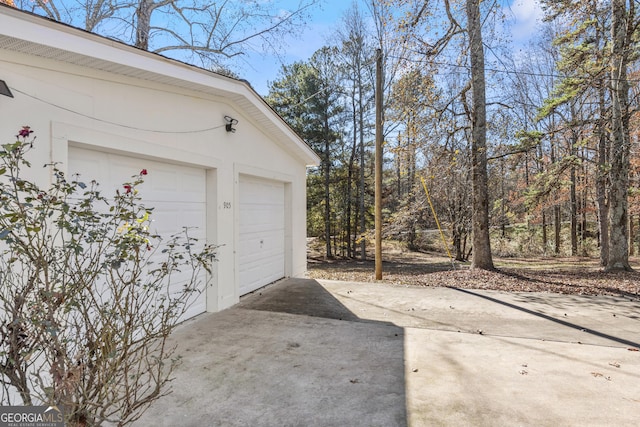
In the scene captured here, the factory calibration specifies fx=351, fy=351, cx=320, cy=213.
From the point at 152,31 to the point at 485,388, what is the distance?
10.7 m

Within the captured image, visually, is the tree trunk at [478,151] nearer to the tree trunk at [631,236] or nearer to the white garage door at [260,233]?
the white garage door at [260,233]

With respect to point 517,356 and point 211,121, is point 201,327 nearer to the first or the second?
point 211,121

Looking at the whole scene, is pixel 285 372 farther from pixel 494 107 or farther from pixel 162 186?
pixel 494 107

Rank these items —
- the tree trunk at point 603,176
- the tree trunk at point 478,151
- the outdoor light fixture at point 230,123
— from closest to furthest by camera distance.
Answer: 1. the outdoor light fixture at point 230,123
2. the tree trunk at point 478,151
3. the tree trunk at point 603,176

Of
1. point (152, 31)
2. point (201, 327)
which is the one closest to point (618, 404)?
point (201, 327)

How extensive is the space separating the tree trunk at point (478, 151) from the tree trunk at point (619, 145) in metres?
2.52

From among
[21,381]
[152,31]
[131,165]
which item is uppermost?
[152,31]

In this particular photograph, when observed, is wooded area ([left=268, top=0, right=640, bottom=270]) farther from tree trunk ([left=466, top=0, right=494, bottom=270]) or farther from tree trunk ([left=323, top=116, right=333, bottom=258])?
tree trunk ([left=323, top=116, right=333, bottom=258])

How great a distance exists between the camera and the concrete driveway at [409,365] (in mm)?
2508

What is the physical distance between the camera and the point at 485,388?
9.33 ft

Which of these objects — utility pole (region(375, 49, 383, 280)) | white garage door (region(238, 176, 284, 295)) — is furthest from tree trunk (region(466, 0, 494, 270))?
white garage door (region(238, 176, 284, 295))

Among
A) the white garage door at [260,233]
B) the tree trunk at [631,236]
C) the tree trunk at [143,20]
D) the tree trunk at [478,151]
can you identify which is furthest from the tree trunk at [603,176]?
the tree trunk at [143,20]

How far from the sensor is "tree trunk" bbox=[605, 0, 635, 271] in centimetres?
732

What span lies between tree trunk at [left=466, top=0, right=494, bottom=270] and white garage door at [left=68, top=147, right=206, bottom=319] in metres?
5.98
